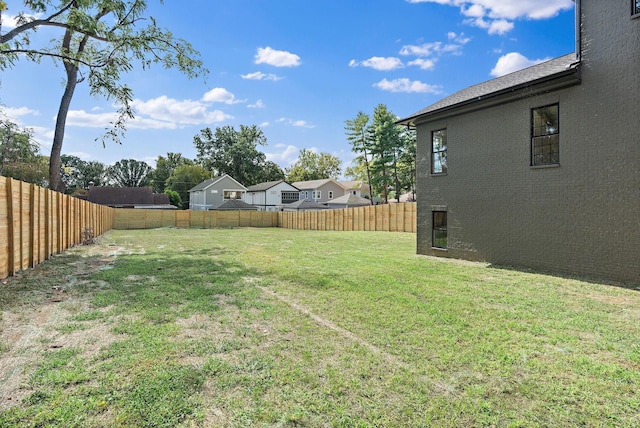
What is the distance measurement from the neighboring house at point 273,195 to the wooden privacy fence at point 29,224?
3244cm

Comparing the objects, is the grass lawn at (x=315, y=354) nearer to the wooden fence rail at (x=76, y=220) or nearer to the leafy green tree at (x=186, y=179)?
the wooden fence rail at (x=76, y=220)

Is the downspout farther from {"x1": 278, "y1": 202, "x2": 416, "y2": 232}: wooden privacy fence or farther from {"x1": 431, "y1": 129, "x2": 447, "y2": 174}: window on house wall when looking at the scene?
{"x1": 278, "y1": 202, "x2": 416, "y2": 232}: wooden privacy fence

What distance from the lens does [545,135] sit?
794cm

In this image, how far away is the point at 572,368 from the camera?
308 cm

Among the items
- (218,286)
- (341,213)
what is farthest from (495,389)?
(341,213)

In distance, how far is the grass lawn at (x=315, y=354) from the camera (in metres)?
2.36

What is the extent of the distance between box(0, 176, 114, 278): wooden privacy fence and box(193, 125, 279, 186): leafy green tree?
45.1 metres

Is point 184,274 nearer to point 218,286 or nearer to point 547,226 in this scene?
point 218,286

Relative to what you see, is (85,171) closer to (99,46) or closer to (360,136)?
(360,136)

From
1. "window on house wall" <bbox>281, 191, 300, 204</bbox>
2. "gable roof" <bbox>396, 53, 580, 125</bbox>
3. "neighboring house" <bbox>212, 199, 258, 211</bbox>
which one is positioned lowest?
"neighboring house" <bbox>212, 199, 258, 211</bbox>

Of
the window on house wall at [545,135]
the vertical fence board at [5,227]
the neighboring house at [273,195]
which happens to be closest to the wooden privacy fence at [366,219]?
the window on house wall at [545,135]

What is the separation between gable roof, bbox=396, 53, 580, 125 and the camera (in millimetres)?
7352

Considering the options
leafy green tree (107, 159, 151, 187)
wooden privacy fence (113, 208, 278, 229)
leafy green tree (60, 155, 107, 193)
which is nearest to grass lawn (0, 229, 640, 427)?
wooden privacy fence (113, 208, 278, 229)

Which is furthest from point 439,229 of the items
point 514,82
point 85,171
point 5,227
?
point 85,171
